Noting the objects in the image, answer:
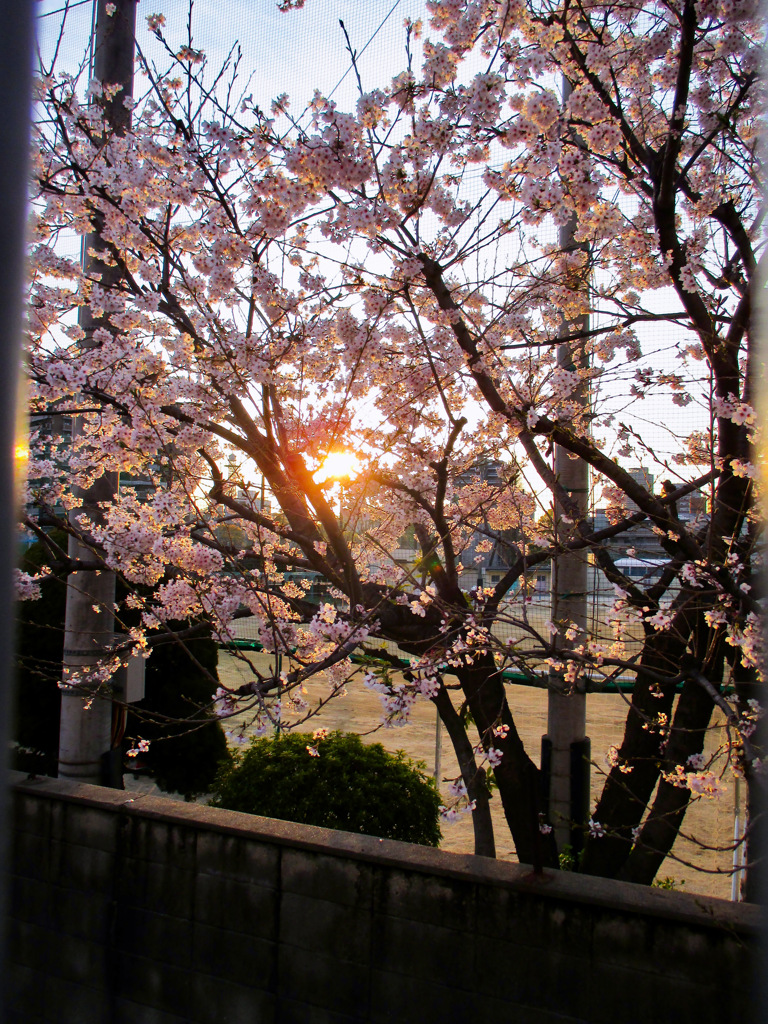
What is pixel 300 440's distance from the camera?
3123 mm

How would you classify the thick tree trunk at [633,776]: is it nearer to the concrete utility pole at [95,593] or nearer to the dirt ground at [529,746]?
→ the dirt ground at [529,746]

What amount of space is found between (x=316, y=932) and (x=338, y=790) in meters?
1.14

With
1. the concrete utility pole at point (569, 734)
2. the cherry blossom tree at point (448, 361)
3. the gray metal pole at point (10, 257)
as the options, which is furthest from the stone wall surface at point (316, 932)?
the gray metal pole at point (10, 257)

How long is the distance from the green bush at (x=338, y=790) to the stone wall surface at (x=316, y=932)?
2.65 ft

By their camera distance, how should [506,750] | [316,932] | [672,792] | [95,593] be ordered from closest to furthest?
[316,932] < [672,792] < [506,750] < [95,593]

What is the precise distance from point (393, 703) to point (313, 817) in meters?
1.28

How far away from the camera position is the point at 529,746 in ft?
27.7

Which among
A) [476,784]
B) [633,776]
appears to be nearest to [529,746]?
[633,776]

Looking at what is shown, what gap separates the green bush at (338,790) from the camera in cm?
357

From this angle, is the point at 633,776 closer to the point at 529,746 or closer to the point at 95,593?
the point at 95,593

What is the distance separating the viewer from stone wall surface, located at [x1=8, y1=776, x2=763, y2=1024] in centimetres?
211

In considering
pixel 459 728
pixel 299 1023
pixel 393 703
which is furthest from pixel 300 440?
pixel 299 1023

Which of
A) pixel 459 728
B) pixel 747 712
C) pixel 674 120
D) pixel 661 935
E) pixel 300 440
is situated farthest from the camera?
pixel 459 728

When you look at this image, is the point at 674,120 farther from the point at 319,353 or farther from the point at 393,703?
the point at 393,703
